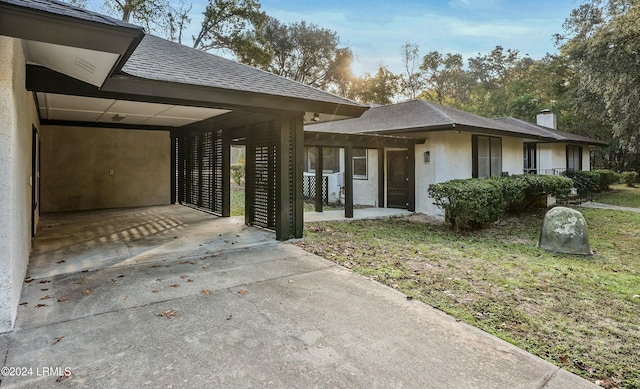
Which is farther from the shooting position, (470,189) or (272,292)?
(470,189)

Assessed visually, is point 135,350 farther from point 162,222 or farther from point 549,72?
point 549,72

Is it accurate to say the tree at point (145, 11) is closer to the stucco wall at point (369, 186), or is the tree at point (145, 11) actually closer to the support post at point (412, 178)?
the stucco wall at point (369, 186)

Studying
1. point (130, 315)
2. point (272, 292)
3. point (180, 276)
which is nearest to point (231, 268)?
point (180, 276)

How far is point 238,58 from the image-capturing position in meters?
23.4

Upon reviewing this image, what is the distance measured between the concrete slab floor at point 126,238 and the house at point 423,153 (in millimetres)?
3665

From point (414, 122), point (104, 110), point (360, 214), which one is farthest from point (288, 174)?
point (414, 122)

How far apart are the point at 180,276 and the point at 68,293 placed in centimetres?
125

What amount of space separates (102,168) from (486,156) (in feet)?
43.4

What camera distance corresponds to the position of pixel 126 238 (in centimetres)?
712

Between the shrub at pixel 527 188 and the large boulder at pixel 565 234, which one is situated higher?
the shrub at pixel 527 188

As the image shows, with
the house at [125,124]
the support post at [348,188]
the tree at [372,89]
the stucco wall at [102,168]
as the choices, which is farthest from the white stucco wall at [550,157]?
the stucco wall at [102,168]

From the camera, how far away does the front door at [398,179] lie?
40.2 ft

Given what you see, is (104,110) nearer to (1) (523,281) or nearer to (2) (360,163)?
(2) (360,163)

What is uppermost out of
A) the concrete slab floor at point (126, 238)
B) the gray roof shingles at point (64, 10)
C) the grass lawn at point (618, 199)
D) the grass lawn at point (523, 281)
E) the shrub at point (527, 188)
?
the gray roof shingles at point (64, 10)
